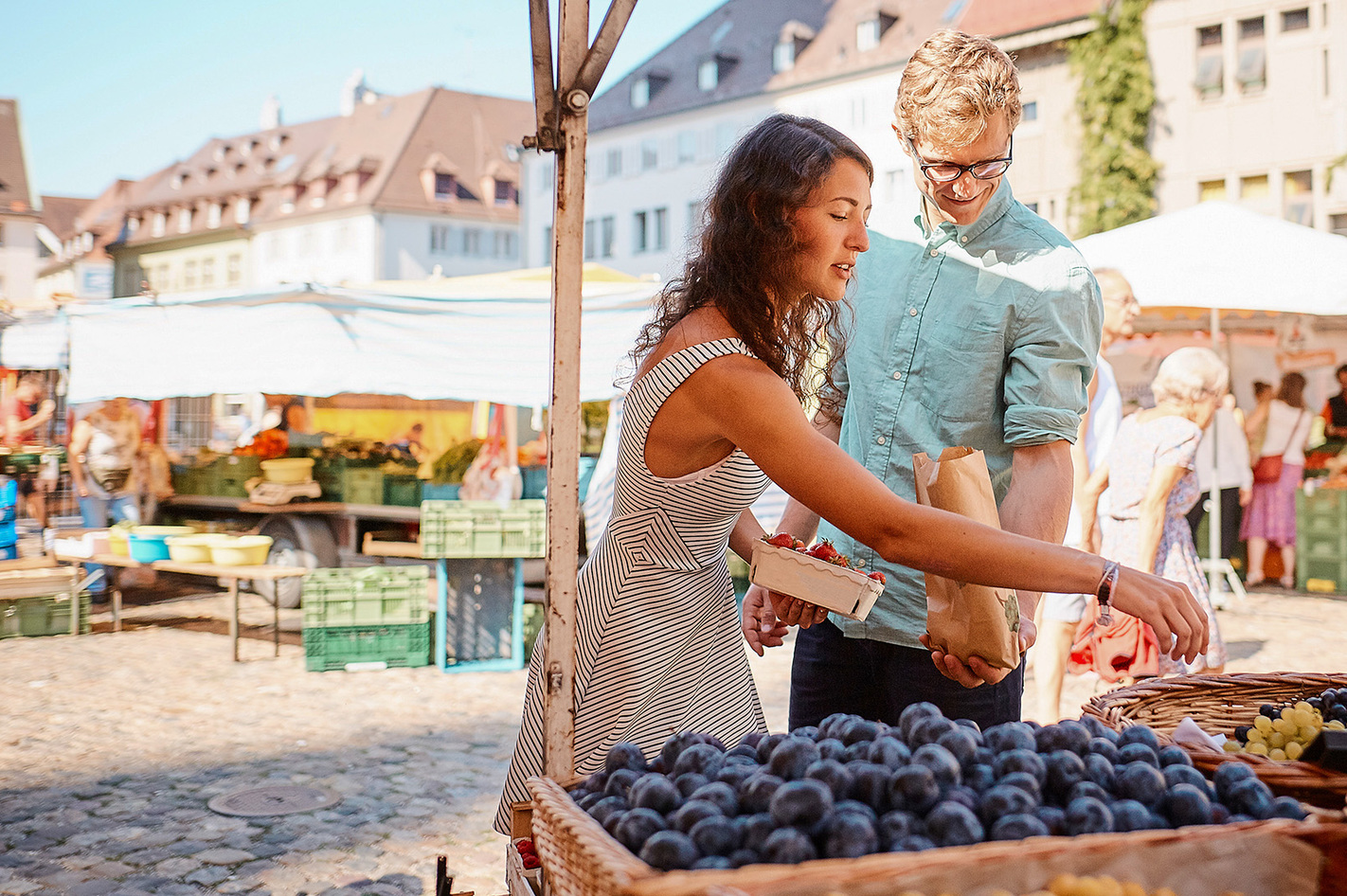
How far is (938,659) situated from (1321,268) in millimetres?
6381

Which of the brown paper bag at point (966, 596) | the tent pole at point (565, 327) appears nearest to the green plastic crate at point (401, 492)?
the tent pole at point (565, 327)

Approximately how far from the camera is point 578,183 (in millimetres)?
1705

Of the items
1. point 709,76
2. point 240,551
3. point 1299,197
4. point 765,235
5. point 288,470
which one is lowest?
point 240,551

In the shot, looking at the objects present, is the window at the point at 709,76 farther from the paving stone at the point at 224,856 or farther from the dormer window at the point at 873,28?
the paving stone at the point at 224,856

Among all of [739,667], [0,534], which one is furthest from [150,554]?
[739,667]

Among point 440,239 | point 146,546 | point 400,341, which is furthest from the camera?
point 440,239

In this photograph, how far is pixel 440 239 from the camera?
152ft

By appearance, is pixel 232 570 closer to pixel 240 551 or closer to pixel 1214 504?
pixel 240 551

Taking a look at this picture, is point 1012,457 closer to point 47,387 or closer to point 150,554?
point 150,554

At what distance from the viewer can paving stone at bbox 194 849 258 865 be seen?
12.8 ft

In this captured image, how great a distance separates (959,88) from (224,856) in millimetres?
3641

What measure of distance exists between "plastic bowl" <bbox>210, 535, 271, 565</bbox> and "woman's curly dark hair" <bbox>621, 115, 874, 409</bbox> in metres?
6.73

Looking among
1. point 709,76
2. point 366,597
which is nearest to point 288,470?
point 366,597

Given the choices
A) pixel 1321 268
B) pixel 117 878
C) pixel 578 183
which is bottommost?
pixel 117 878
